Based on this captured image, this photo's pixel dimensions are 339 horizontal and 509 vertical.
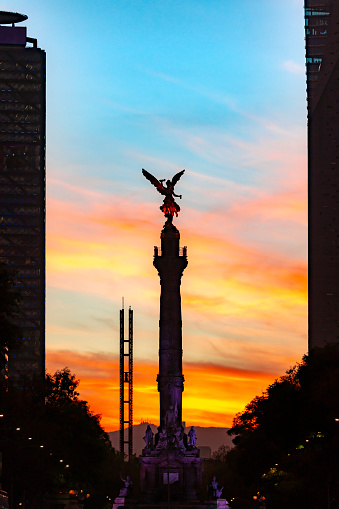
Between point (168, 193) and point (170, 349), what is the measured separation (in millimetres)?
20506

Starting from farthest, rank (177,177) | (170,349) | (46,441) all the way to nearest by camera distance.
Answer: (177,177), (170,349), (46,441)

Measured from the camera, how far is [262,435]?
135625mm

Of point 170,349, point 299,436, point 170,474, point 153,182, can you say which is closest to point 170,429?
point 170,474

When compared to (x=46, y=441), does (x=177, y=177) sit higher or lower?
higher

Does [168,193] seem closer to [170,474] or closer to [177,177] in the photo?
[177,177]

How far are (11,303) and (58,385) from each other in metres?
60.4

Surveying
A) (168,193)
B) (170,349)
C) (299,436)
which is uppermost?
(168,193)

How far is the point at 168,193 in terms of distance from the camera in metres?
151

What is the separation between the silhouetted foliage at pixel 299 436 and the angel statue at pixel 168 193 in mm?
23601

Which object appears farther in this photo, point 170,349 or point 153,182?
point 153,182

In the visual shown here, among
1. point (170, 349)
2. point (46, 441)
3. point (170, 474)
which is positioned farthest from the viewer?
point (170, 349)

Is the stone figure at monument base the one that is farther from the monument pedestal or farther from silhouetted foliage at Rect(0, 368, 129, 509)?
silhouetted foliage at Rect(0, 368, 129, 509)

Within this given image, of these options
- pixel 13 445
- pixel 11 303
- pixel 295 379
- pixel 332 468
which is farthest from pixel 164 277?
pixel 11 303

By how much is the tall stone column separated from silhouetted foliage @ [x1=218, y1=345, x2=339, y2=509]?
9.18 meters
